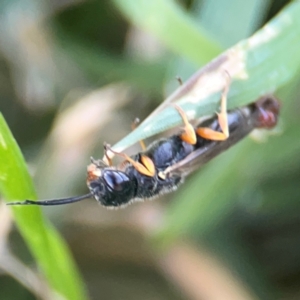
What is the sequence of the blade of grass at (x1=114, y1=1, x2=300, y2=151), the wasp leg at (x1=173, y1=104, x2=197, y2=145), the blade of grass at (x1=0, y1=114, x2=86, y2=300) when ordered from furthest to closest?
the wasp leg at (x1=173, y1=104, x2=197, y2=145), the blade of grass at (x1=114, y1=1, x2=300, y2=151), the blade of grass at (x1=0, y1=114, x2=86, y2=300)

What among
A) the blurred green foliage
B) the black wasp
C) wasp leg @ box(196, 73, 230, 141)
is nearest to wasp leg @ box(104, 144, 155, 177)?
the black wasp

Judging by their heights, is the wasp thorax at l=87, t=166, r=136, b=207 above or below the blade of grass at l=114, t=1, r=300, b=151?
below

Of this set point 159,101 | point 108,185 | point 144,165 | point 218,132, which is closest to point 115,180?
point 108,185

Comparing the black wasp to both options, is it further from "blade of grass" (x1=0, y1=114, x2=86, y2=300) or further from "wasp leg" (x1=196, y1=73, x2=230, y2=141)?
"blade of grass" (x1=0, y1=114, x2=86, y2=300)

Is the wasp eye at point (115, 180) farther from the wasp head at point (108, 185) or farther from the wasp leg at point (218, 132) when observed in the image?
the wasp leg at point (218, 132)

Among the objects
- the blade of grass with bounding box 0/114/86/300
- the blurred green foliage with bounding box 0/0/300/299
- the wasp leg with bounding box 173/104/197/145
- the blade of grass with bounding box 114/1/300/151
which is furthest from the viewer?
the blurred green foliage with bounding box 0/0/300/299

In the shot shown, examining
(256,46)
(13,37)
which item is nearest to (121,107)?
(13,37)

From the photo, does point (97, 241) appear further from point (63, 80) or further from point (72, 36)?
point (72, 36)
